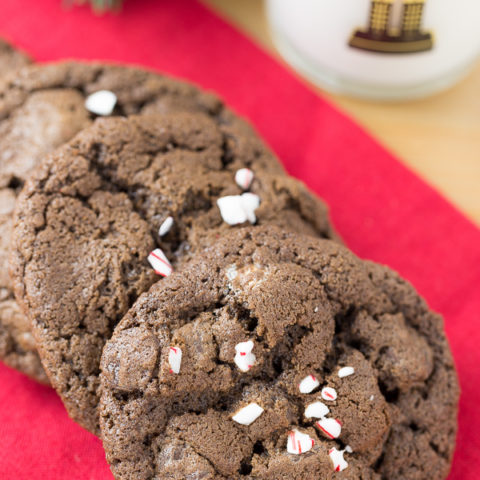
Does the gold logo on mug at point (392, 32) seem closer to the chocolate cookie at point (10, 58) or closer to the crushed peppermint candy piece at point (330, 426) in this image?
the chocolate cookie at point (10, 58)

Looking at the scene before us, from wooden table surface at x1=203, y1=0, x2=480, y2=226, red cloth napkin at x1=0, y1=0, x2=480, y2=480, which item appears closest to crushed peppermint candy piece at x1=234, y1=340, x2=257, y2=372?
red cloth napkin at x1=0, y1=0, x2=480, y2=480

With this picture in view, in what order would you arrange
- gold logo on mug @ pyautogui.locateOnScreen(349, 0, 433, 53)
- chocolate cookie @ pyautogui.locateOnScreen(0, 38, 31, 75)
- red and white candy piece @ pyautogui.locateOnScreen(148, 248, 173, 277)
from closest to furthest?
red and white candy piece @ pyautogui.locateOnScreen(148, 248, 173, 277) < gold logo on mug @ pyautogui.locateOnScreen(349, 0, 433, 53) < chocolate cookie @ pyautogui.locateOnScreen(0, 38, 31, 75)

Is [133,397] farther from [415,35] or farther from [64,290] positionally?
[415,35]

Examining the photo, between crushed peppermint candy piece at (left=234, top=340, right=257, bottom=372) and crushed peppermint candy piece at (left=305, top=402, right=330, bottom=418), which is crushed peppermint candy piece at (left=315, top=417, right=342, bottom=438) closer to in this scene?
crushed peppermint candy piece at (left=305, top=402, right=330, bottom=418)

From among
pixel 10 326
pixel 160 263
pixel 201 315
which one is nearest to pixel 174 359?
pixel 201 315

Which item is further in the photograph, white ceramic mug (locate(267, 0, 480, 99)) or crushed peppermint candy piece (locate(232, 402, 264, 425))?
white ceramic mug (locate(267, 0, 480, 99))

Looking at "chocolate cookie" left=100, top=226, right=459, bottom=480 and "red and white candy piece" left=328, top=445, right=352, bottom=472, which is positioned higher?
"chocolate cookie" left=100, top=226, right=459, bottom=480

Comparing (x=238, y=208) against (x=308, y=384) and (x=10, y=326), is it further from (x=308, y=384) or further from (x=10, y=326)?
(x=10, y=326)
